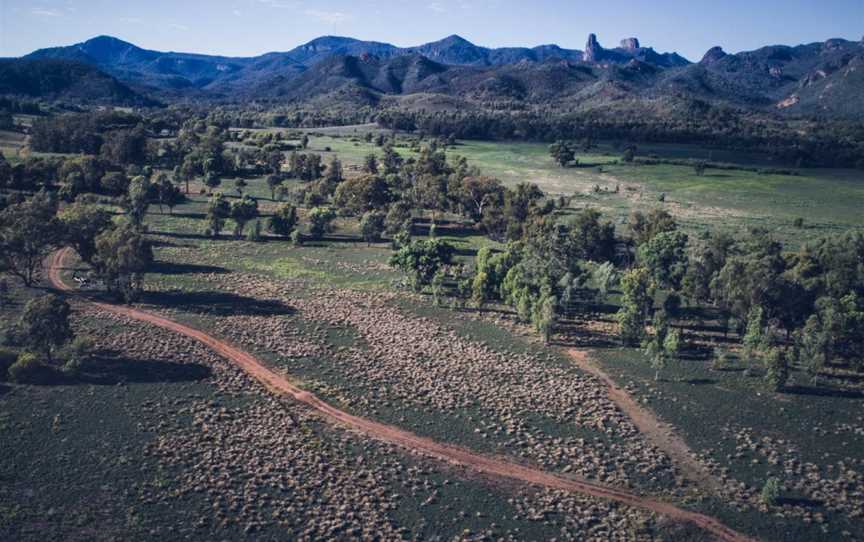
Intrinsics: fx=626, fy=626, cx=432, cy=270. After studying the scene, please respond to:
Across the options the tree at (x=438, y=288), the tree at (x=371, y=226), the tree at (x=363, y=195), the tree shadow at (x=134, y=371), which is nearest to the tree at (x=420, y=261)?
the tree at (x=438, y=288)

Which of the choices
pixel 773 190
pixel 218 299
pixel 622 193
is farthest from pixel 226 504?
pixel 773 190

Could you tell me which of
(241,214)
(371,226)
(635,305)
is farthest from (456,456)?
(241,214)

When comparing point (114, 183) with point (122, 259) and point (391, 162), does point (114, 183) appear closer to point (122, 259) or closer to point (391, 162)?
point (122, 259)

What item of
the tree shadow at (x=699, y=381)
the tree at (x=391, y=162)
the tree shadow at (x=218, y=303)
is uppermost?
the tree at (x=391, y=162)

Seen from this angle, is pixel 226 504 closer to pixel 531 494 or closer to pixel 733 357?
pixel 531 494

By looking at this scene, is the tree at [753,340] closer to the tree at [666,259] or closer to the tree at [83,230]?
the tree at [666,259]
